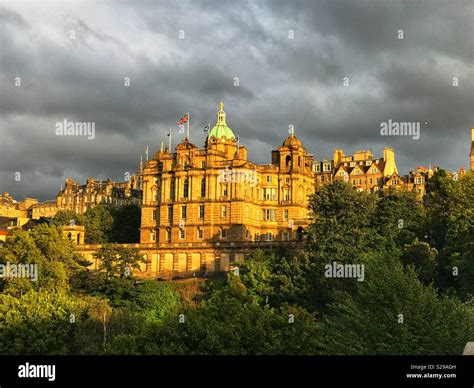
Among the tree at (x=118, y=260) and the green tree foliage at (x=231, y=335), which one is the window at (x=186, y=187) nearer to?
the tree at (x=118, y=260)

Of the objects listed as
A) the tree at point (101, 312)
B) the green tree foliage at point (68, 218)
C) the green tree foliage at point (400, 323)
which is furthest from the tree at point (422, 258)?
the green tree foliage at point (68, 218)

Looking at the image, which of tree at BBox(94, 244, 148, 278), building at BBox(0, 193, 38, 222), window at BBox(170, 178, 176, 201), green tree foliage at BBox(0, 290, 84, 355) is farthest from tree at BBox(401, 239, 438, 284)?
building at BBox(0, 193, 38, 222)

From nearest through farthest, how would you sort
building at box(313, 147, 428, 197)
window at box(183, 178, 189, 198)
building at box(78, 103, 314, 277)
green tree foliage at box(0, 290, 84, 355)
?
green tree foliage at box(0, 290, 84, 355) < building at box(78, 103, 314, 277) < window at box(183, 178, 189, 198) < building at box(313, 147, 428, 197)

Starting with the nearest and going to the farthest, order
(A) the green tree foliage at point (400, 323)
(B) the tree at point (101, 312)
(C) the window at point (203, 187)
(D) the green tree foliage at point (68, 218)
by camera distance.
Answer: (A) the green tree foliage at point (400, 323)
(B) the tree at point (101, 312)
(C) the window at point (203, 187)
(D) the green tree foliage at point (68, 218)

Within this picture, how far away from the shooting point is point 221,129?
4596 inches

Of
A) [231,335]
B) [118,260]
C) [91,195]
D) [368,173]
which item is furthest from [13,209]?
[231,335]

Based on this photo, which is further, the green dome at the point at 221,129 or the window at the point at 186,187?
the green dome at the point at 221,129

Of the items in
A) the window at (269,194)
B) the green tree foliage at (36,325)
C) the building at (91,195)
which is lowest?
the green tree foliage at (36,325)

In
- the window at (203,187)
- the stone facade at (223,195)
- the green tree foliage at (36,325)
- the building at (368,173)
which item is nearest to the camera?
the green tree foliage at (36,325)

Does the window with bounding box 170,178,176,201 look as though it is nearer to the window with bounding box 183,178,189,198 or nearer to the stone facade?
the stone facade

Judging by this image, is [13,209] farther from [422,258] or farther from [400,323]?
[400,323]

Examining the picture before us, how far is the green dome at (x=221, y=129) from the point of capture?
381 feet

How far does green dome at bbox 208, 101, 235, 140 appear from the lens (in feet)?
381
